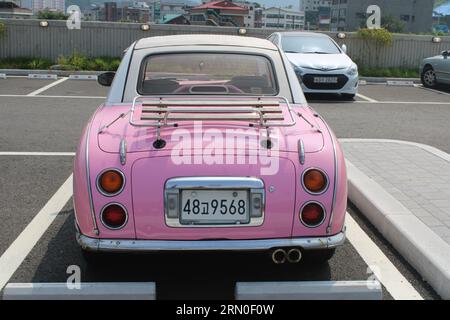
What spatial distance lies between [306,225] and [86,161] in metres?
1.40

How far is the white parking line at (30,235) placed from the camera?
408 cm

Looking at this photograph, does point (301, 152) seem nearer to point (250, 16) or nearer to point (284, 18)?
point (250, 16)

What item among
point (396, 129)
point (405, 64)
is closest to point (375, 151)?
point (396, 129)

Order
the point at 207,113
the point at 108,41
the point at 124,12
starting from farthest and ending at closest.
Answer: the point at 124,12
the point at 108,41
the point at 207,113

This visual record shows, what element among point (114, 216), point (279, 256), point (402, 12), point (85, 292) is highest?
point (402, 12)

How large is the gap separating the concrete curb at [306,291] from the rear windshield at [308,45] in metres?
11.0

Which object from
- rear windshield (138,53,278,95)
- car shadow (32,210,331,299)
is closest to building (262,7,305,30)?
rear windshield (138,53,278,95)

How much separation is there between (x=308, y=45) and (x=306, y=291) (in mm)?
11462

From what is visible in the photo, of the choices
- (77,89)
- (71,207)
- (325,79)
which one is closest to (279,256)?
(71,207)

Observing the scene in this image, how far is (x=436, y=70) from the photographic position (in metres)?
15.6

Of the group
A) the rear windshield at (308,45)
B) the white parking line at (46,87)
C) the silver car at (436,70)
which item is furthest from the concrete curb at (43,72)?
the silver car at (436,70)

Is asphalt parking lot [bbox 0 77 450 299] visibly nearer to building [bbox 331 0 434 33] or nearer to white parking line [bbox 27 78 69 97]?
white parking line [bbox 27 78 69 97]

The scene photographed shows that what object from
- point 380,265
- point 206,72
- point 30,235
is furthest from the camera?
point 206,72
